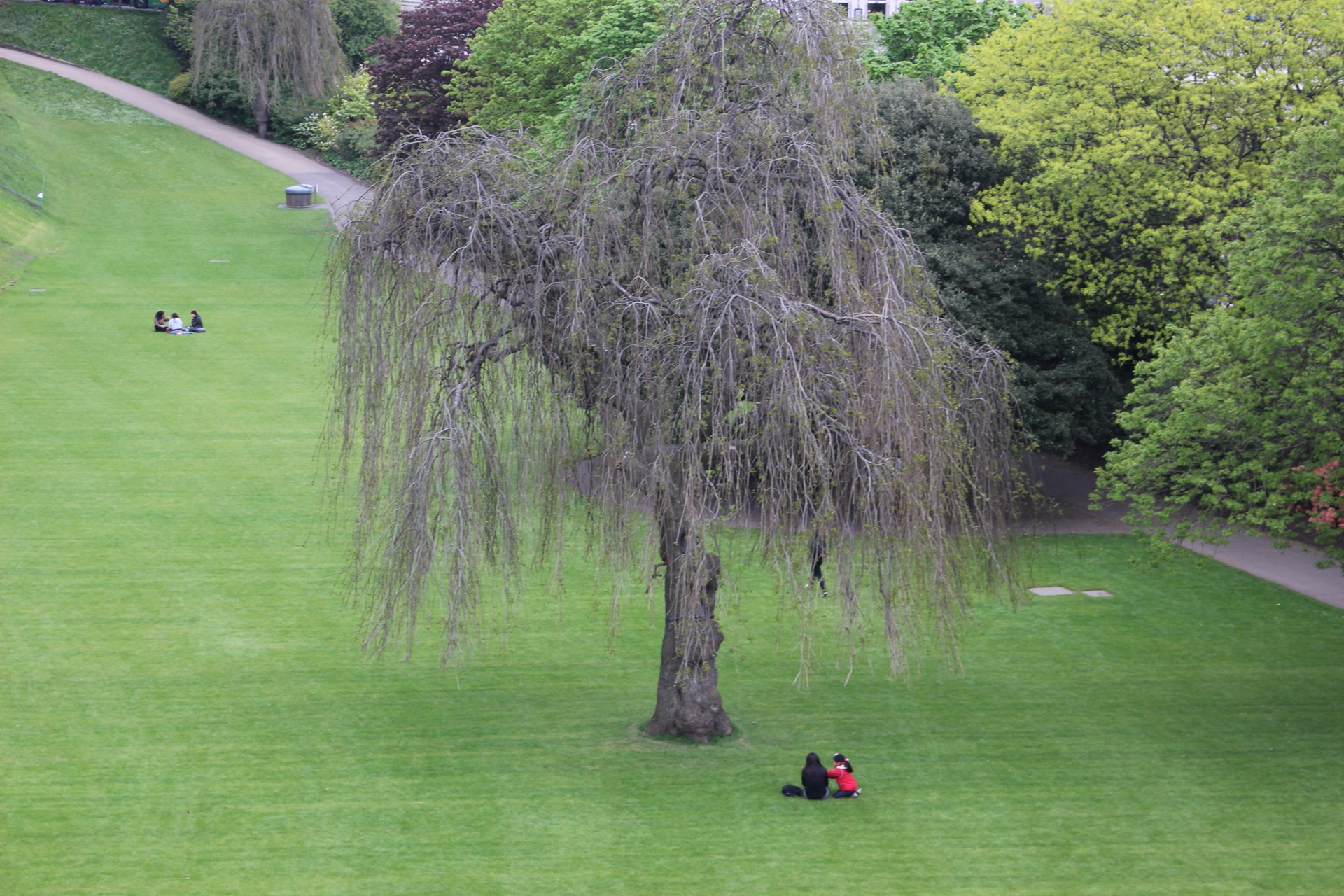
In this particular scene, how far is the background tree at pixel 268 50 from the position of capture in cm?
6116

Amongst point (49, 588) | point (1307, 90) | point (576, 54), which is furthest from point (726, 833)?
point (576, 54)

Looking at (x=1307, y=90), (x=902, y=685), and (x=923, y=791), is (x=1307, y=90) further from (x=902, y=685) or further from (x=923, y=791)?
(x=923, y=791)

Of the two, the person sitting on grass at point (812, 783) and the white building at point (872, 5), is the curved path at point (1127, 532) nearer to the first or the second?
the person sitting on grass at point (812, 783)

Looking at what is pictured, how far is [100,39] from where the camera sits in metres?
71.1

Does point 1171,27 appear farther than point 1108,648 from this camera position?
Yes

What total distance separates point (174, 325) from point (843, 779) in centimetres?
3204

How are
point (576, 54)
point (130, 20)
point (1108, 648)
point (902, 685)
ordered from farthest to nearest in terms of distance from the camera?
point (130, 20) → point (576, 54) → point (1108, 648) → point (902, 685)

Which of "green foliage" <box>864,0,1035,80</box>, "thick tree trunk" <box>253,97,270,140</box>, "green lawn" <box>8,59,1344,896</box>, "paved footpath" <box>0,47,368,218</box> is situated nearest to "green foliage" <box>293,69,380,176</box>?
"paved footpath" <box>0,47,368,218</box>

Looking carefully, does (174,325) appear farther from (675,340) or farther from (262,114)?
(675,340)

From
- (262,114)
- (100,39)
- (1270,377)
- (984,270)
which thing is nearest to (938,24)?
(984,270)

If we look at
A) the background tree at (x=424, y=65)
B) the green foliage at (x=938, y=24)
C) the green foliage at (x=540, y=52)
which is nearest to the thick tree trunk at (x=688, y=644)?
the green foliage at (x=540, y=52)

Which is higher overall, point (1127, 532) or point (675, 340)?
point (675, 340)

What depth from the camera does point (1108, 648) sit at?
23.0m

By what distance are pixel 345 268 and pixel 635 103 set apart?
3866mm
